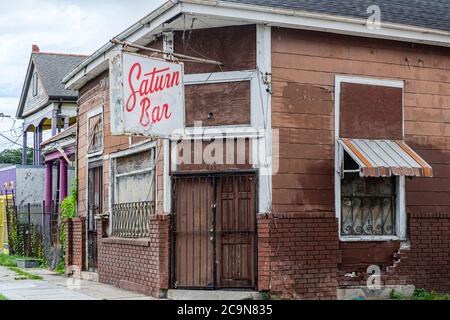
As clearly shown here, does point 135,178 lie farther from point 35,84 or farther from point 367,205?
point 35,84

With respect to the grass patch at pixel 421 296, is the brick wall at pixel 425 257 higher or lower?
higher

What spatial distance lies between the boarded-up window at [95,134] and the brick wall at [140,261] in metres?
1.92

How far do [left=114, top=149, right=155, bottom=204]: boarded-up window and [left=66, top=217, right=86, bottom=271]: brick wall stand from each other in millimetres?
2321

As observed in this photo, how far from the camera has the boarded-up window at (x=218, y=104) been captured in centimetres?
1162

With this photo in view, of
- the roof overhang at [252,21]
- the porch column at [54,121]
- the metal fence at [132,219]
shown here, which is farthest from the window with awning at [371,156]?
the porch column at [54,121]

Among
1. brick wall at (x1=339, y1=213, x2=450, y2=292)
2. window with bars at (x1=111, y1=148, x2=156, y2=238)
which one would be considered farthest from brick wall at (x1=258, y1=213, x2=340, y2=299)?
window with bars at (x1=111, y1=148, x2=156, y2=238)

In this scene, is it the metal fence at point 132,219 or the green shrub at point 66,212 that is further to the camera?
the green shrub at point 66,212

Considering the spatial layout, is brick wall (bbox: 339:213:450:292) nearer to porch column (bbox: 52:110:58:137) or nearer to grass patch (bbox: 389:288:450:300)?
grass patch (bbox: 389:288:450:300)

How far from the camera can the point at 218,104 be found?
11.8 m

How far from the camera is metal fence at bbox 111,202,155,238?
13109 mm

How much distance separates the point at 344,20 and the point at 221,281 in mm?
4743

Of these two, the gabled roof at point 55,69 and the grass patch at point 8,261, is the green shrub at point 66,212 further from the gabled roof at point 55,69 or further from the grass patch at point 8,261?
the gabled roof at point 55,69

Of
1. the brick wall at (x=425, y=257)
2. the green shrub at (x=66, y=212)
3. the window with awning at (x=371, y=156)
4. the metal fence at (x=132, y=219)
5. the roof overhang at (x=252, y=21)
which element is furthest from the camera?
the green shrub at (x=66, y=212)

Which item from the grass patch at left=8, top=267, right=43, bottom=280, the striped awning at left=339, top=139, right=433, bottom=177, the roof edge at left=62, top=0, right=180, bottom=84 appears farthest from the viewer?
the grass patch at left=8, top=267, right=43, bottom=280
